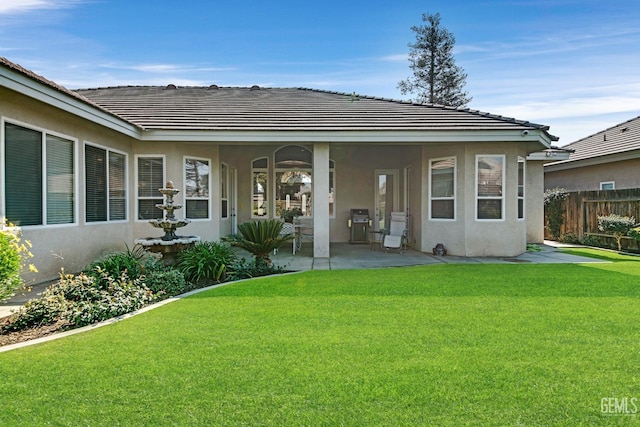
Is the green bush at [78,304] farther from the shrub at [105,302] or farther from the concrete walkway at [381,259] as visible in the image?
the concrete walkway at [381,259]

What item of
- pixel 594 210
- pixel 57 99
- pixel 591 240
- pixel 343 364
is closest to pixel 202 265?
pixel 57 99

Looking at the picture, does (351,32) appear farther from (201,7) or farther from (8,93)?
(8,93)

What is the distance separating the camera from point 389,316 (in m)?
5.30

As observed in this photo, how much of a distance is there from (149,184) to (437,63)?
2519 cm

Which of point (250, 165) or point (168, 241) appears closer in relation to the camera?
point (168, 241)

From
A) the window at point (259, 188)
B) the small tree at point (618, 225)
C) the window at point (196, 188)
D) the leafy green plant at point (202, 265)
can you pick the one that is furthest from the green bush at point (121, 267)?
the small tree at point (618, 225)

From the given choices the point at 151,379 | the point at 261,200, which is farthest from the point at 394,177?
the point at 151,379

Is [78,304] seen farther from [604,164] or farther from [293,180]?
[604,164]

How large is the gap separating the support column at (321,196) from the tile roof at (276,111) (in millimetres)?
691

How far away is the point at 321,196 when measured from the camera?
10766 mm

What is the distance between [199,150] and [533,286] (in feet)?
28.2

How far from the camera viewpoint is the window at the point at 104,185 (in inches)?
355

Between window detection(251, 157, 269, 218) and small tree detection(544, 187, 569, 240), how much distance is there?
10.6 m

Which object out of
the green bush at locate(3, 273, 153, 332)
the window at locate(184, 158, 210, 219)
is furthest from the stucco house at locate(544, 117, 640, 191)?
the green bush at locate(3, 273, 153, 332)
